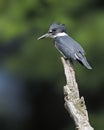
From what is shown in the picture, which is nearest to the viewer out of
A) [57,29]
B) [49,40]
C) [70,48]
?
[70,48]

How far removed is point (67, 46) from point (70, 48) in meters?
0.04

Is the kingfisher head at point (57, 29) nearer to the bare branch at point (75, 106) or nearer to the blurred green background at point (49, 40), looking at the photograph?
the bare branch at point (75, 106)

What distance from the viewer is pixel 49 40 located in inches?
326

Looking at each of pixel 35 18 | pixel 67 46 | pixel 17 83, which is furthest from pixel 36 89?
pixel 67 46

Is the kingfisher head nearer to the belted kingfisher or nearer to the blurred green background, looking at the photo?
the belted kingfisher

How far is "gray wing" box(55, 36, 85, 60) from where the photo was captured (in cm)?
536

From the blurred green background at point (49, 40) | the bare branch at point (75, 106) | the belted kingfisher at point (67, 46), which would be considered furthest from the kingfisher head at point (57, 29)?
the blurred green background at point (49, 40)

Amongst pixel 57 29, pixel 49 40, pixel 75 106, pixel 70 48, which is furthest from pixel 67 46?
pixel 49 40

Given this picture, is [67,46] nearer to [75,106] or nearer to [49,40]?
[75,106]

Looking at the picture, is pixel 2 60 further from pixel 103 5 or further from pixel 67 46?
pixel 67 46

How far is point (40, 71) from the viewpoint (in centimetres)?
825

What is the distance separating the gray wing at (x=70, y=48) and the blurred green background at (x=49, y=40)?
7.85 feet

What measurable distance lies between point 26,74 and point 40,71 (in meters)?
0.31

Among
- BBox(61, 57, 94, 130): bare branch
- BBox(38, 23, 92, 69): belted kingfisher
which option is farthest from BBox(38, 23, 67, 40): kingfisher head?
BBox(61, 57, 94, 130): bare branch
